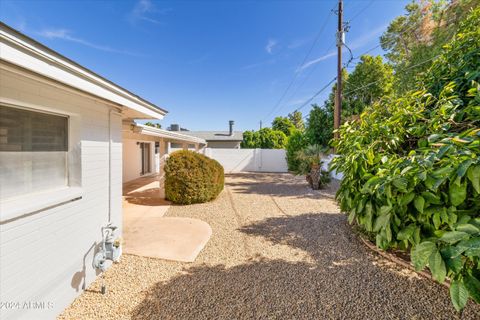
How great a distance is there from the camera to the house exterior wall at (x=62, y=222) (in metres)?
1.86

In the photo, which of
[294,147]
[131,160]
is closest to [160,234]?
[131,160]

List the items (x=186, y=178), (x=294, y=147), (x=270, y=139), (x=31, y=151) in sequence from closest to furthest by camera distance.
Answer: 1. (x=31, y=151)
2. (x=186, y=178)
3. (x=294, y=147)
4. (x=270, y=139)

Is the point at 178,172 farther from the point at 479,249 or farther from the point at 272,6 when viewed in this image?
the point at 272,6

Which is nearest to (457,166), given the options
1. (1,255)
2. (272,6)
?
(1,255)

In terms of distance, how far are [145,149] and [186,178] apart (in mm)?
8878

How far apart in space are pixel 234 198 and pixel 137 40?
8.11 m

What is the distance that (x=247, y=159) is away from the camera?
18.1 meters

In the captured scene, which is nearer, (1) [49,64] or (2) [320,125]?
(1) [49,64]

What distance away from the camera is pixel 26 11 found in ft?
13.6

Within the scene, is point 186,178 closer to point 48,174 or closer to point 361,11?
point 48,174

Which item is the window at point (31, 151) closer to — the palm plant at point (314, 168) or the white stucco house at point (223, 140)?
the palm plant at point (314, 168)

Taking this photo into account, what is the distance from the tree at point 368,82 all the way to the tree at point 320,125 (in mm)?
1129

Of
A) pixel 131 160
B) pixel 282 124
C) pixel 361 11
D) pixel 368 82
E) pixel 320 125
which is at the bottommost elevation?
pixel 131 160

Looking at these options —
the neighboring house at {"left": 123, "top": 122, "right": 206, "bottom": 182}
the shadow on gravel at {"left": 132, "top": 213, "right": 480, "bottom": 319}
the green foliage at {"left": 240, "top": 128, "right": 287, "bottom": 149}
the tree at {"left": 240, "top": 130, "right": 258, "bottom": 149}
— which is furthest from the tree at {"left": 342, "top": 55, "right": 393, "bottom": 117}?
the tree at {"left": 240, "top": 130, "right": 258, "bottom": 149}
